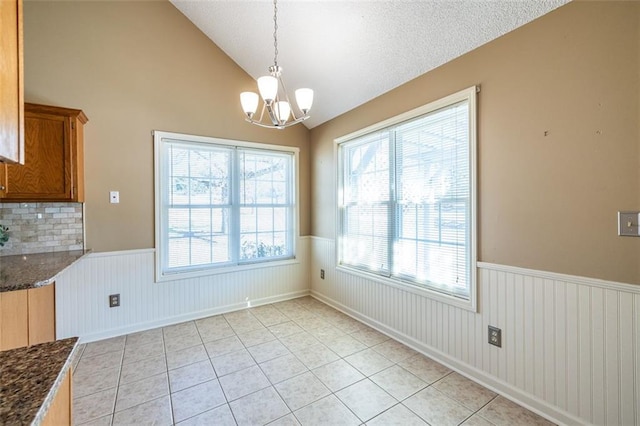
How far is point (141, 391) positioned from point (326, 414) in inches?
52.6

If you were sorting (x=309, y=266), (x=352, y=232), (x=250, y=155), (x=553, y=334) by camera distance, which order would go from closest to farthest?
(x=553, y=334), (x=352, y=232), (x=250, y=155), (x=309, y=266)

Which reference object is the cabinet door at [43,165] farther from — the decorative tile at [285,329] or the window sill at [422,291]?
the window sill at [422,291]

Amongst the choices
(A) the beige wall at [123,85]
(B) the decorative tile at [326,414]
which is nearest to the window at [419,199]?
(B) the decorative tile at [326,414]

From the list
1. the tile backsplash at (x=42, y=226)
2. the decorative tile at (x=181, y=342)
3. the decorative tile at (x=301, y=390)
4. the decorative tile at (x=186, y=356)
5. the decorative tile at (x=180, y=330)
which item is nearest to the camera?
the decorative tile at (x=301, y=390)

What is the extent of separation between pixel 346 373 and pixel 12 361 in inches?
78.7

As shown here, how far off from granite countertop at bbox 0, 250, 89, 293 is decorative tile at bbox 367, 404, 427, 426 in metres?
2.22

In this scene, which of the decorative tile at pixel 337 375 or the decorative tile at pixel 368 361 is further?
the decorative tile at pixel 368 361

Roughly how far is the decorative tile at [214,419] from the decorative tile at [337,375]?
0.70 meters

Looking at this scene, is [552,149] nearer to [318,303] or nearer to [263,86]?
[263,86]

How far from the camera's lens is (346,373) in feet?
7.31

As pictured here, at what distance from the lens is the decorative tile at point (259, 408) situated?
1750 millimetres

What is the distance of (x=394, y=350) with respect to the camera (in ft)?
8.46

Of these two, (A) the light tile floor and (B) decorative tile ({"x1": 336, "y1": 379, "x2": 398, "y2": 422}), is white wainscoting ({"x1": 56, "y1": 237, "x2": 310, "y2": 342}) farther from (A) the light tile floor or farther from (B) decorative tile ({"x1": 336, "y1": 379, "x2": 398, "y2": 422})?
(B) decorative tile ({"x1": 336, "y1": 379, "x2": 398, "y2": 422})

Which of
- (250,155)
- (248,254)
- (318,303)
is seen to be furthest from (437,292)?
(250,155)
